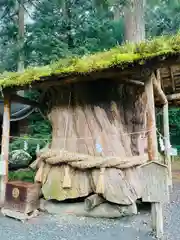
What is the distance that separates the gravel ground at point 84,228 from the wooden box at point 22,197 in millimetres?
208

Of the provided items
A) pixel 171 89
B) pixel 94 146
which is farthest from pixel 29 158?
pixel 171 89

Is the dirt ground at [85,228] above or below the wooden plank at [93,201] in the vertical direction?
below

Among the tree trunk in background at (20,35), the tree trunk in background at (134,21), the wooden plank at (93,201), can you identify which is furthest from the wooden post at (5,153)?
the tree trunk in background at (20,35)

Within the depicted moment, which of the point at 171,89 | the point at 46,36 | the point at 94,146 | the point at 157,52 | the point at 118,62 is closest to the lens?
the point at 157,52

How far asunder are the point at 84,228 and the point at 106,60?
2392 millimetres

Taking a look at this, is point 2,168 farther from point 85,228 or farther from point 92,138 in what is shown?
point 85,228

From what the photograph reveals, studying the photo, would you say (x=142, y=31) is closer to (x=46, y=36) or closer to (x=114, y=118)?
(x=46, y=36)

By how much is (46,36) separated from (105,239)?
7.63 metres

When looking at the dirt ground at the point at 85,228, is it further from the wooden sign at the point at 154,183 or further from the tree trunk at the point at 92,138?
the wooden sign at the point at 154,183

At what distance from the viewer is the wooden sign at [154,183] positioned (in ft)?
10.0

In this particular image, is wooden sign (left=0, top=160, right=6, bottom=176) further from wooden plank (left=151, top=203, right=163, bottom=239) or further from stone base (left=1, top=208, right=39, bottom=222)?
wooden plank (left=151, top=203, right=163, bottom=239)

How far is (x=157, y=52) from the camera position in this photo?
303cm

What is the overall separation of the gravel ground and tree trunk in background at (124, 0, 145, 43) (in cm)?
512

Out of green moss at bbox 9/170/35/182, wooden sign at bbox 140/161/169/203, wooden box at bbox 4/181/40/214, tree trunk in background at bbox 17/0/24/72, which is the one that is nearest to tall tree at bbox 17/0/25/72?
tree trunk in background at bbox 17/0/24/72
